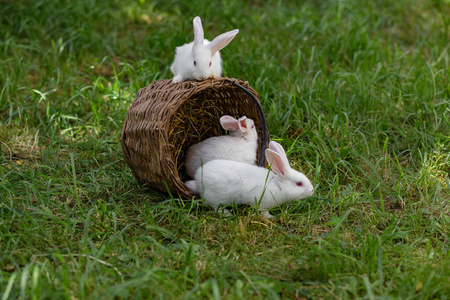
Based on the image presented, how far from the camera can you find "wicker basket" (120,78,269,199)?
10.7ft

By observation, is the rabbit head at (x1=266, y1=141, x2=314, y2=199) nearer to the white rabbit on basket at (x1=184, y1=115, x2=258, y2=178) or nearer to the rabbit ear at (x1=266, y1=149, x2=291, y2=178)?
the rabbit ear at (x1=266, y1=149, x2=291, y2=178)

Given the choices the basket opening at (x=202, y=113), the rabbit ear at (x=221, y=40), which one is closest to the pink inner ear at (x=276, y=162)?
the basket opening at (x=202, y=113)

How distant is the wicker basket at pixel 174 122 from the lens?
3260 mm

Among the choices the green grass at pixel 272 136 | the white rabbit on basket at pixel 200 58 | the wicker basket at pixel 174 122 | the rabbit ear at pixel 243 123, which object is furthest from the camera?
the rabbit ear at pixel 243 123

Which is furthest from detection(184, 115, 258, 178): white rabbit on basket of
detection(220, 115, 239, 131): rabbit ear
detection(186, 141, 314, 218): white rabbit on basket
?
detection(186, 141, 314, 218): white rabbit on basket

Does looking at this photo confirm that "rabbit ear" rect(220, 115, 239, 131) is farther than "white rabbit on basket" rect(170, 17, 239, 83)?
Yes

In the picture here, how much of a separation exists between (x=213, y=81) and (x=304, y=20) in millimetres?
2994

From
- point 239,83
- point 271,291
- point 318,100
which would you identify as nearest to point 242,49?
point 318,100

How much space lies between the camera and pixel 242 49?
17.5 feet

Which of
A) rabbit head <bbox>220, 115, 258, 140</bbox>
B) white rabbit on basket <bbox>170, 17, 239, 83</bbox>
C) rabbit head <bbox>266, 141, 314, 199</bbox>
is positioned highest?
white rabbit on basket <bbox>170, 17, 239, 83</bbox>

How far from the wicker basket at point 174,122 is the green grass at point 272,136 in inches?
8.5

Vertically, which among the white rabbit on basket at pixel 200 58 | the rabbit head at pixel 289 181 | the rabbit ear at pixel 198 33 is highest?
the rabbit ear at pixel 198 33

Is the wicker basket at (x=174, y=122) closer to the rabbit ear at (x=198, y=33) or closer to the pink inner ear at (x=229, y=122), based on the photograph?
the pink inner ear at (x=229, y=122)

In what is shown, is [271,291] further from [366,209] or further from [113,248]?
[366,209]
